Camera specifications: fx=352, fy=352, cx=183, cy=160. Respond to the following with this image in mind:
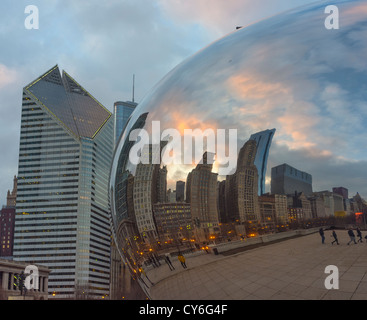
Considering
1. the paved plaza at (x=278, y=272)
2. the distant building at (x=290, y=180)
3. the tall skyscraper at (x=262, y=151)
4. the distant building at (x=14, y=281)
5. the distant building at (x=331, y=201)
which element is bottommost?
the distant building at (x=14, y=281)

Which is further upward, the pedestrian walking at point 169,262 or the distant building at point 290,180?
the distant building at point 290,180

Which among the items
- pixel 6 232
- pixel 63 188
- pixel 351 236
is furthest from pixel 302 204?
pixel 6 232

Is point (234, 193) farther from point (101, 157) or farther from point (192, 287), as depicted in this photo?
point (101, 157)

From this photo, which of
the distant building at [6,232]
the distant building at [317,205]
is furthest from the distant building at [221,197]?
the distant building at [6,232]

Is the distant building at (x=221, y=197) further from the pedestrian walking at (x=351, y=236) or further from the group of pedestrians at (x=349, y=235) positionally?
the pedestrian walking at (x=351, y=236)

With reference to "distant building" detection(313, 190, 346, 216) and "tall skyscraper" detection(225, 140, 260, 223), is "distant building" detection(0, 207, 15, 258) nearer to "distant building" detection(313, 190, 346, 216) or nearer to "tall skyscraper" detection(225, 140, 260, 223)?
"tall skyscraper" detection(225, 140, 260, 223)

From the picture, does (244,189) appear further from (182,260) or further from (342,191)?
(182,260)

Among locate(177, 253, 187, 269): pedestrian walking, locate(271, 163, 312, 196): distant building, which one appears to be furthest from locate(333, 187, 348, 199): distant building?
locate(177, 253, 187, 269): pedestrian walking
